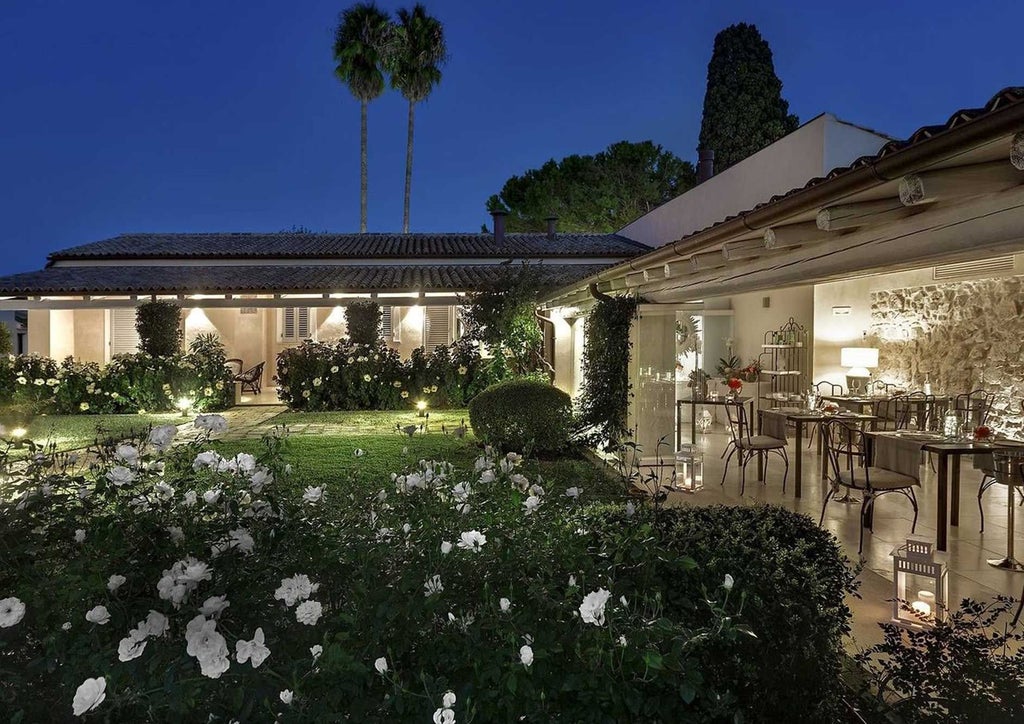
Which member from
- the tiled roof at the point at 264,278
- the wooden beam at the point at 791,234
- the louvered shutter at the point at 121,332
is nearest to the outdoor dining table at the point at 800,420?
the wooden beam at the point at 791,234

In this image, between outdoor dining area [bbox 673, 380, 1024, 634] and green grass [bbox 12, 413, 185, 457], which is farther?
green grass [bbox 12, 413, 185, 457]

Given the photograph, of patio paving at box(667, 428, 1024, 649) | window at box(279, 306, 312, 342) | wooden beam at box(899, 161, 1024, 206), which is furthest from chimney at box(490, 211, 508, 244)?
wooden beam at box(899, 161, 1024, 206)

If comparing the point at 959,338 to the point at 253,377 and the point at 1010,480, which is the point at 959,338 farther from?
the point at 253,377

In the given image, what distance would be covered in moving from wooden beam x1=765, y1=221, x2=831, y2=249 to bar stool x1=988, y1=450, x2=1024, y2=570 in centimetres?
227

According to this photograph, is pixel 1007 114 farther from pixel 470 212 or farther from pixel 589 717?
pixel 470 212

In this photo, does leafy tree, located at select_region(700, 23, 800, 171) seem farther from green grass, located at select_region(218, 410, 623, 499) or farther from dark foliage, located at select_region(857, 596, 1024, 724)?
dark foliage, located at select_region(857, 596, 1024, 724)

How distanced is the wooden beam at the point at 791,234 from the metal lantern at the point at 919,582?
200 centimetres

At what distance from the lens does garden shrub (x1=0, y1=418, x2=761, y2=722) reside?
200 centimetres

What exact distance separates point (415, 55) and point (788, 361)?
2144 centimetres

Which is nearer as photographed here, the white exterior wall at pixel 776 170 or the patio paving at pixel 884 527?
the patio paving at pixel 884 527

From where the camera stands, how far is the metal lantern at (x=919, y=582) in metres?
4.06

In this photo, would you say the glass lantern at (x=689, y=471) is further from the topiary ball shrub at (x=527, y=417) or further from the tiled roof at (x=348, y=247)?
the tiled roof at (x=348, y=247)

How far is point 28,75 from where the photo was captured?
107062mm

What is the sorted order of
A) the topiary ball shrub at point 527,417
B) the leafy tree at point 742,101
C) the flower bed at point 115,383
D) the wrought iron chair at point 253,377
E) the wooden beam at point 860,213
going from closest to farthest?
1. the wooden beam at point 860,213
2. the topiary ball shrub at point 527,417
3. the flower bed at point 115,383
4. the wrought iron chair at point 253,377
5. the leafy tree at point 742,101
